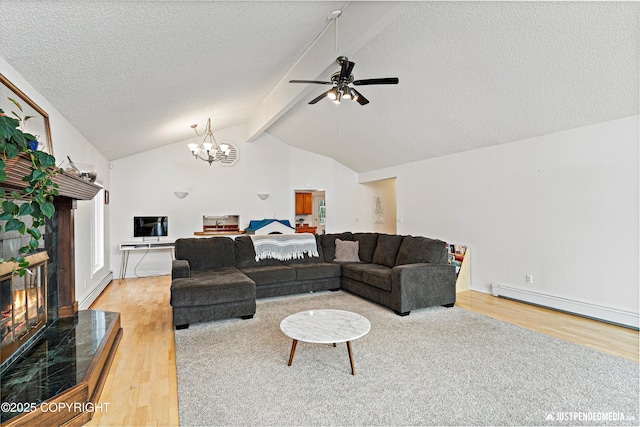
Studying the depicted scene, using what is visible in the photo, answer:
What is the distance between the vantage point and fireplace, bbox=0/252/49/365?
2133mm

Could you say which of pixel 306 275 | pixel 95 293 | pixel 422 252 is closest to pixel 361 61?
pixel 422 252

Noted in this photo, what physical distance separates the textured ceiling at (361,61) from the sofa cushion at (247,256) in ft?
7.02

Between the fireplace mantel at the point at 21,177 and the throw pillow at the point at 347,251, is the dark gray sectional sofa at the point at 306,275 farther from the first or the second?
the fireplace mantel at the point at 21,177

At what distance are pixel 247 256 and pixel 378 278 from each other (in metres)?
2.06

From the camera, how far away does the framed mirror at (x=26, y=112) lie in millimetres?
2197

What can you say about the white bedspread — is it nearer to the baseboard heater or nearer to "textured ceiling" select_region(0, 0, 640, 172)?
"textured ceiling" select_region(0, 0, 640, 172)

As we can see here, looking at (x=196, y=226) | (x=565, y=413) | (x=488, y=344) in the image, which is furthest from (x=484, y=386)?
(x=196, y=226)

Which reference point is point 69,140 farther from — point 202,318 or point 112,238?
point 112,238

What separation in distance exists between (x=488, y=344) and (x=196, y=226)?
19.6 feet

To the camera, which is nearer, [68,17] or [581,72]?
[68,17]

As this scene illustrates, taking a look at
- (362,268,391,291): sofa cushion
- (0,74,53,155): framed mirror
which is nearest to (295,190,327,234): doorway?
(362,268,391,291): sofa cushion

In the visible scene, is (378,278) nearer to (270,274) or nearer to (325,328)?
(270,274)

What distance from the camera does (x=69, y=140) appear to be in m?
3.75

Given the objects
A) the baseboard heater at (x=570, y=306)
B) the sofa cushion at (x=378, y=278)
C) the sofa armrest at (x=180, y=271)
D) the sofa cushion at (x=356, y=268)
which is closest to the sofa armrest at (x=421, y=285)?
the sofa cushion at (x=378, y=278)
